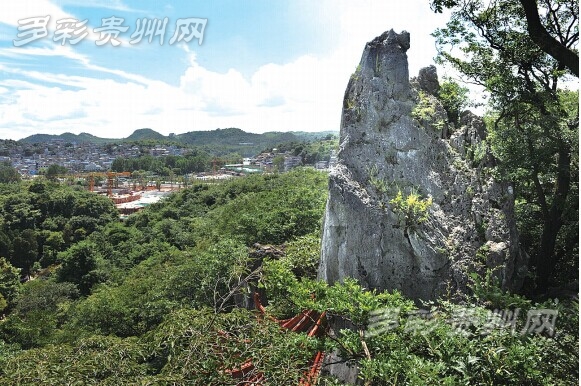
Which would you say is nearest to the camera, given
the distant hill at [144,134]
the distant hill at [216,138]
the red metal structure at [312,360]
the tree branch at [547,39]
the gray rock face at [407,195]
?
the red metal structure at [312,360]

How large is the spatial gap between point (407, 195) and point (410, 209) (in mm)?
329

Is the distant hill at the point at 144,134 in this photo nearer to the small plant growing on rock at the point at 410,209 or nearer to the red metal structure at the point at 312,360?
the red metal structure at the point at 312,360

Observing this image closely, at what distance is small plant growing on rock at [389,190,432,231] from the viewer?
603 cm

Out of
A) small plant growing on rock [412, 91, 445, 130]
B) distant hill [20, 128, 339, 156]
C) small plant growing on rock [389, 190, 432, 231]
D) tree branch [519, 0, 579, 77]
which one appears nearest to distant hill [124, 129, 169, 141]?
distant hill [20, 128, 339, 156]

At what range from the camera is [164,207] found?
1690 inches

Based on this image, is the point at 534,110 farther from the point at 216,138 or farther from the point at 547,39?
the point at 216,138

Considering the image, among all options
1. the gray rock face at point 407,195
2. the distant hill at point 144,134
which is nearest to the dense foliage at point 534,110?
the gray rock face at point 407,195

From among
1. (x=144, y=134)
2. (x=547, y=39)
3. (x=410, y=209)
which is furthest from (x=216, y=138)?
(x=547, y=39)

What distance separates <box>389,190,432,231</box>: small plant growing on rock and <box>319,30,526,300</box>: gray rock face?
0.05 feet

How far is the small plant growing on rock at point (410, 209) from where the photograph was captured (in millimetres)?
6027

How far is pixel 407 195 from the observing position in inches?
249

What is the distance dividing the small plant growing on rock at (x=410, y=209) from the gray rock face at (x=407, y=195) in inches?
0.6

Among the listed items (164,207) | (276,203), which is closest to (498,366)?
(276,203)

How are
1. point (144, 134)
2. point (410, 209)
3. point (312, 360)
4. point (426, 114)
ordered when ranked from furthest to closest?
point (144, 134), point (426, 114), point (410, 209), point (312, 360)
